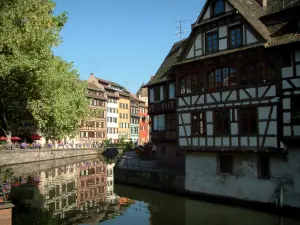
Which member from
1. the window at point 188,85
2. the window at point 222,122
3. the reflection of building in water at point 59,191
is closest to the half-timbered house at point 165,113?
the window at point 188,85

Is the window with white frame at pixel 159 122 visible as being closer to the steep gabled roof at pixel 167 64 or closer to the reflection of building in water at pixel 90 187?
the steep gabled roof at pixel 167 64

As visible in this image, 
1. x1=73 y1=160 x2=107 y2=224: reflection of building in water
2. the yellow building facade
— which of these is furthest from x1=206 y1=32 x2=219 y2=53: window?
the yellow building facade

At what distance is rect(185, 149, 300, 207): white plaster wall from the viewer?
1879cm

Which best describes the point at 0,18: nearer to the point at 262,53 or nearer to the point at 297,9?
→ the point at 262,53

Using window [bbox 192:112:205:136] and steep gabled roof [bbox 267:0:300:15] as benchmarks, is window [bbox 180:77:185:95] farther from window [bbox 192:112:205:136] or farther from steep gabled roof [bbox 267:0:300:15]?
steep gabled roof [bbox 267:0:300:15]

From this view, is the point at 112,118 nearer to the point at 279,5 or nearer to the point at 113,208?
the point at 113,208

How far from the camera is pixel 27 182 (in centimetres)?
3177

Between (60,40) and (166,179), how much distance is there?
1296 centimetres

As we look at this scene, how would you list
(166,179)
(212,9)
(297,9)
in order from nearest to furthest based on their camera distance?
(297,9), (212,9), (166,179)

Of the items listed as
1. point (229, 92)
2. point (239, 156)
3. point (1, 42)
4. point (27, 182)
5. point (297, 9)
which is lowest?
point (27, 182)

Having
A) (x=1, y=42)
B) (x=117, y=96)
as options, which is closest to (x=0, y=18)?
(x=1, y=42)

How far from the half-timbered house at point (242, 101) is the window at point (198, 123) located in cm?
6

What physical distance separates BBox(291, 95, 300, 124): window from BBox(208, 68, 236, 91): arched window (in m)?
3.86

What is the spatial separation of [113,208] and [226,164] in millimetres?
7541
